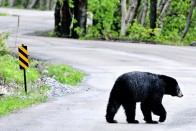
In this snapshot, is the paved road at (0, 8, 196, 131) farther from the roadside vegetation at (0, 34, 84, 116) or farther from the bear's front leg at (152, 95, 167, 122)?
the roadside vegetation at (0, 34, 84, 116)

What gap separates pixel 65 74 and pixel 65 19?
18.9 m

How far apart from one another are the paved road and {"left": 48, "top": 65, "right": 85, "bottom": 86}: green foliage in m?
0.44

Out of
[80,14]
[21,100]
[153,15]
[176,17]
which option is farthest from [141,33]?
[21,100]

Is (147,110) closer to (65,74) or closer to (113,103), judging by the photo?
(113,103)

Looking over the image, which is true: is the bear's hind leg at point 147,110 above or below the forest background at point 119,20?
above

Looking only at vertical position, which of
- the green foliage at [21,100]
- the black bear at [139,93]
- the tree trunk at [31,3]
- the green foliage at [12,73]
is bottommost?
the tree trunk at [31,3]

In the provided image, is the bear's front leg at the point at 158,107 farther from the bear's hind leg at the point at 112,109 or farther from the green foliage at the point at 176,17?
the green foliage at the point at 176,17

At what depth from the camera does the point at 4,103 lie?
51.4 ft

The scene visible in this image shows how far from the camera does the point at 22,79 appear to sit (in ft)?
66.6

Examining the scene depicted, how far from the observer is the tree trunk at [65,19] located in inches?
1598

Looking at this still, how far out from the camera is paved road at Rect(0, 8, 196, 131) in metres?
13.0

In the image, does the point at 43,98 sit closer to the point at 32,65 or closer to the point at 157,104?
the point at 157,104

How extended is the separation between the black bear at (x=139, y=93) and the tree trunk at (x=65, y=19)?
2770cm

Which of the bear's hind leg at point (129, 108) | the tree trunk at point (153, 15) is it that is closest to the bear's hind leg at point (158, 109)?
the bear's hind leg at point (129, 108)
